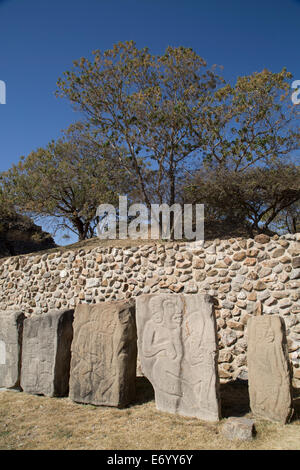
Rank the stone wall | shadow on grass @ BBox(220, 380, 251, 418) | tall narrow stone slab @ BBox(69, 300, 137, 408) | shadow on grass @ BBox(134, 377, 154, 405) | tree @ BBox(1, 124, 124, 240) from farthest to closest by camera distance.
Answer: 1. tree @ BBox(1, 124, 124, 240)
2. the stone wall
3. shadow on grass @ BBox(134, 377, 154, 405)
4. tall narrow stone slab @ BBox(69, 300, 137, 408)
5. shadow on grass @ BBox(220, 380, 251, 418)

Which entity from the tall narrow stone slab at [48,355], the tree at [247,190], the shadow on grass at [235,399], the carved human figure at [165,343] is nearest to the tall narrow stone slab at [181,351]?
the carved human figure at [165,343]

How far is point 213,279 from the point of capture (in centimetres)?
682

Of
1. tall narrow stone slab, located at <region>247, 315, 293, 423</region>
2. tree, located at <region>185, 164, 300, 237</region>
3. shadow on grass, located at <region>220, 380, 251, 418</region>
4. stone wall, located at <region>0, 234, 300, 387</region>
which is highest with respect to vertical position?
tree, located at <region>185, 164, 300, 237</region>

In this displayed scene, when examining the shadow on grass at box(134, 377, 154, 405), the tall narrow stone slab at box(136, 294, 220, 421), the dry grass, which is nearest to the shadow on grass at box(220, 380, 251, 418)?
the dry grass

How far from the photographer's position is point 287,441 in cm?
374

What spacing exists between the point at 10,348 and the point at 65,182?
11510 mm

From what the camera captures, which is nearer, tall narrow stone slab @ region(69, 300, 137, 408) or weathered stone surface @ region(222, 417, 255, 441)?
weathered stone surface @ region(222, 417, 255, 441)

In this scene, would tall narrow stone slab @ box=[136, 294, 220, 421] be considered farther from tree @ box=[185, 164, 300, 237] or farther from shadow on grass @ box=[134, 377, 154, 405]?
tree @ box=[185, 164, 300, 237]

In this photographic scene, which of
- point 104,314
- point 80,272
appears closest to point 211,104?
point 80,272

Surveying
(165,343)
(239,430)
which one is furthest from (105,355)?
(239,430)

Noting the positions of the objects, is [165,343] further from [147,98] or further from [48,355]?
[147,98]

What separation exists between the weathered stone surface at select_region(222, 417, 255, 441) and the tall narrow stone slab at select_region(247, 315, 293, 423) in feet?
1.44

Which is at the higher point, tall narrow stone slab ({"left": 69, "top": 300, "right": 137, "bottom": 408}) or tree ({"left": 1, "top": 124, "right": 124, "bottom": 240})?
tree ({"left": 1, "top": 124, "right": 124, "bottom": 240})

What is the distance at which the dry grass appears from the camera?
12.6 feet
